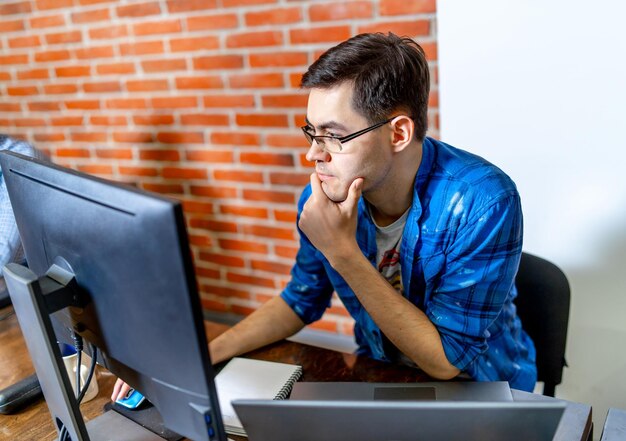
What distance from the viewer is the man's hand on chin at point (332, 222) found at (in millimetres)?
1120

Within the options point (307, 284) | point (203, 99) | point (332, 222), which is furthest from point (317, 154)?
point (203, 99)

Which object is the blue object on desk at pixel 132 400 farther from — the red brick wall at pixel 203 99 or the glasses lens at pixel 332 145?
the red brick wall at pixel 203 99

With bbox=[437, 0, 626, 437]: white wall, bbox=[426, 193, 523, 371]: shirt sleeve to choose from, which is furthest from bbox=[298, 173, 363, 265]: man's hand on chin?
bbox=[437, 0, 626, 437]: white wall

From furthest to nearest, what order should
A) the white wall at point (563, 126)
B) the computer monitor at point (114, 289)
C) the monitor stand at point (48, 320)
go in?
the white wall at point (563, 126)
the monitor stand at point (48, 320)
the computer monitor at point (114, 289)

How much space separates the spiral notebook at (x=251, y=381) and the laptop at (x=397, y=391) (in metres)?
0.03

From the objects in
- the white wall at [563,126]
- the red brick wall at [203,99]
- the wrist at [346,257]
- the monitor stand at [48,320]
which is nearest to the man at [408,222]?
the wrist at [346,257]

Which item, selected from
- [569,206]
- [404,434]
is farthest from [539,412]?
[569,206]

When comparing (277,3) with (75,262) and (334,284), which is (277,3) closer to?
(334,284)

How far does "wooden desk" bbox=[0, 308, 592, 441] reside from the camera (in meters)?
0.91

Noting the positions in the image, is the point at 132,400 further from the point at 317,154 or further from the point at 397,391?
the point at 317,154

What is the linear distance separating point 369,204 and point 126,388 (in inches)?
25.4

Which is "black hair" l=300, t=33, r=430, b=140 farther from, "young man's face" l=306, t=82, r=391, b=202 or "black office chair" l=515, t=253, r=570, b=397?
"black office chair" l=515, t=253, r=570, b=397

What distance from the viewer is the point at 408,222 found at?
3.90 ft

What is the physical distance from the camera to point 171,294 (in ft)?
1.97
